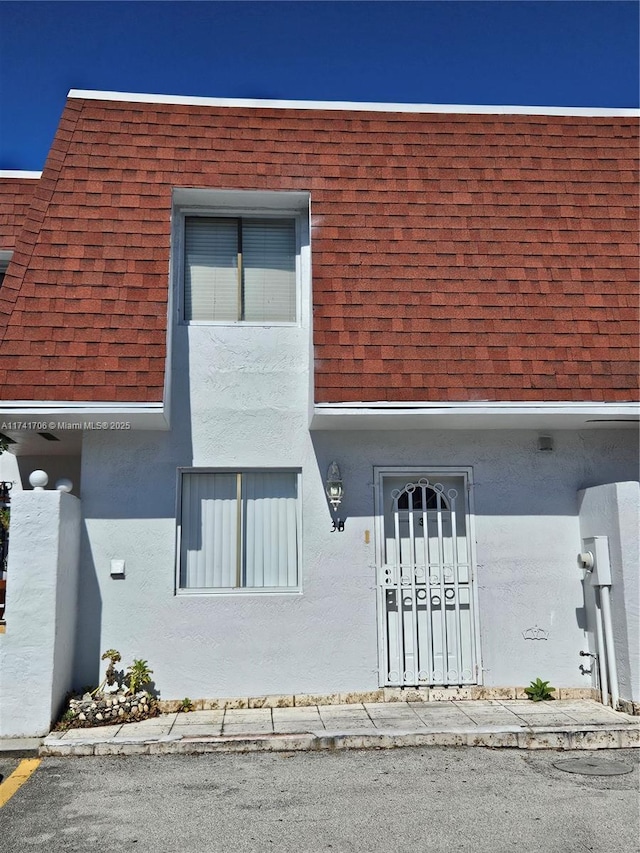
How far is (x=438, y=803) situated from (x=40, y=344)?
5.78 metres

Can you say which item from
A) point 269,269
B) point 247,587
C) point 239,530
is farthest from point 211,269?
point 247,587

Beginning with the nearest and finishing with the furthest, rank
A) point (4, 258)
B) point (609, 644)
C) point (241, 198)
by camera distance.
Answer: point (609, 644) < point (241, 198) < point (4, 258)

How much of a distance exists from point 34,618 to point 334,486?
10.9 ft

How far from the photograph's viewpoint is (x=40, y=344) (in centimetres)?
819

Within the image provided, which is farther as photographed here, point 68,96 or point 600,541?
point 68,96

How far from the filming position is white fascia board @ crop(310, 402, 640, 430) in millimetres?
8156

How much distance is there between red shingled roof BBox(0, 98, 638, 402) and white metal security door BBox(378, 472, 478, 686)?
1362 millimetres

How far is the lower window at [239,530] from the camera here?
8.73 meters

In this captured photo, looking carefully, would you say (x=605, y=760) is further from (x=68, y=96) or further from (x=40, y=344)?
(x=68, y=96)

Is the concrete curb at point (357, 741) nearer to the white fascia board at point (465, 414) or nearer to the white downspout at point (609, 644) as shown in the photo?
the white downspout at point (609, 644)

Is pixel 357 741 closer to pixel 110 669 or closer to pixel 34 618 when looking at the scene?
pixel 110 669

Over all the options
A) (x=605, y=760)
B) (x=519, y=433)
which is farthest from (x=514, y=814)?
(x=519, y=433)

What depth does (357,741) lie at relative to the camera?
7160 mm

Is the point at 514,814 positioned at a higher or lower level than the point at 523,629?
lower
